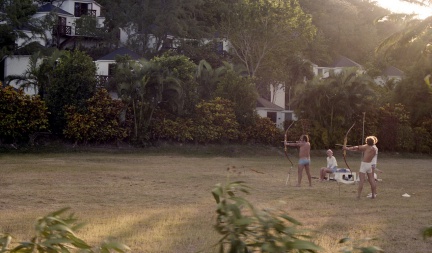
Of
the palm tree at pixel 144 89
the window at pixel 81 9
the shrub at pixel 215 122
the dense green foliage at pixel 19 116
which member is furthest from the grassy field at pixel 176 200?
the window at pixel 81 9

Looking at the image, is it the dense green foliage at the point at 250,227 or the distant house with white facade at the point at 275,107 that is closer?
the dense green foliage at the point at 250,227

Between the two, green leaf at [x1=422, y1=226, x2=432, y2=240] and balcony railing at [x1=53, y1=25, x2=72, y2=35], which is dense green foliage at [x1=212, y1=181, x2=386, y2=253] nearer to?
green leaf at [x1=422, y1=226, x2=432, y2=240]

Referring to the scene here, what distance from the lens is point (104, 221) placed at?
13.7m

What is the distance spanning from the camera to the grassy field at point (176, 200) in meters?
12.3

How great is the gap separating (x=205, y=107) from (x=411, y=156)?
43.7 ft

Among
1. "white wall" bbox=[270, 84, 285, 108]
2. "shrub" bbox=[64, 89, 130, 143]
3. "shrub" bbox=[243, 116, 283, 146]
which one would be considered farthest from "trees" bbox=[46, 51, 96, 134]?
"white wall" bbox=[270, 84, 285, 108]

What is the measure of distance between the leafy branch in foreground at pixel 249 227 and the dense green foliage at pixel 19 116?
33.2 m

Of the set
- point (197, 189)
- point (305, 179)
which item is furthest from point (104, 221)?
point (305, 179)

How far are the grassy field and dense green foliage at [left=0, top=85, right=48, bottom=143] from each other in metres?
1.69

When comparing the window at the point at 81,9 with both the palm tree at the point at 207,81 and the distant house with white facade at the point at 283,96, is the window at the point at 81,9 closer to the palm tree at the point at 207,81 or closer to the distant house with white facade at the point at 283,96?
the distant house with white facade at the point at 283,96

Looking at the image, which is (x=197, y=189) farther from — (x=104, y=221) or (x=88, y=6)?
(x=88, y=6)

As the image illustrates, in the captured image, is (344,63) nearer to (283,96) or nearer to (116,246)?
(283,96)

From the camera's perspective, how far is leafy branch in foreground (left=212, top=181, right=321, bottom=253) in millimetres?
3357

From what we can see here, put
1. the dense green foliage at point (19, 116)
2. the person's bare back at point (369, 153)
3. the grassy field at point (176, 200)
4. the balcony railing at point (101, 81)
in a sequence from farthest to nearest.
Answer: the balcony railing at point (101, 81) < the dense green foliage at point (19, 116) < the person's bare back at point (369, 153) < the grassy field at point (176, 200)
